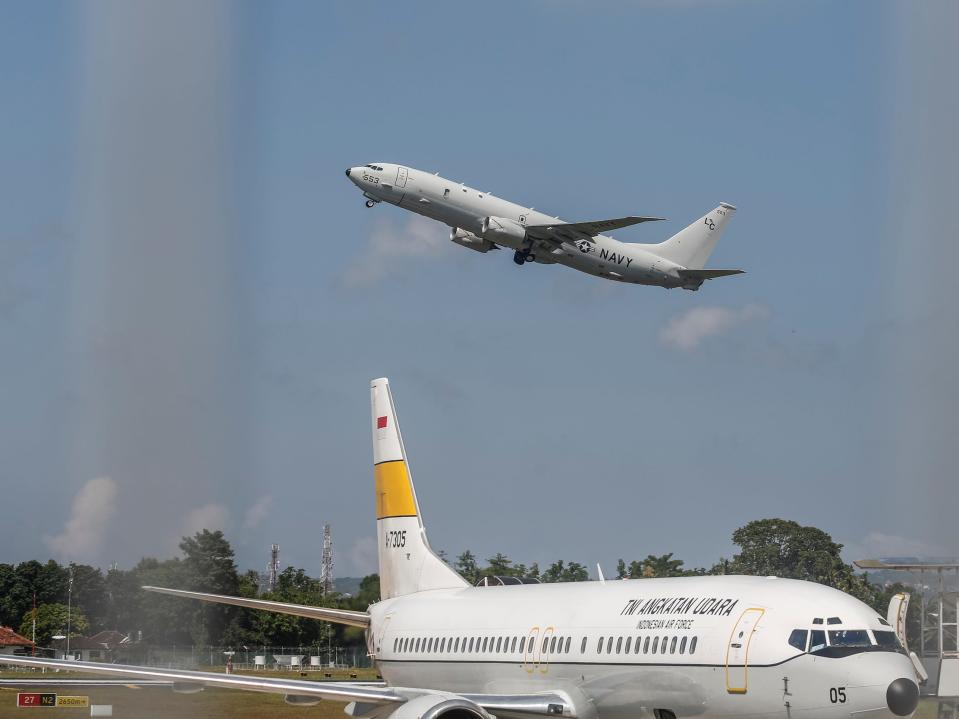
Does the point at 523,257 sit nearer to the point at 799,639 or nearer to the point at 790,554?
the point at 790,554

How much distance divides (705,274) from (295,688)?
155 feet

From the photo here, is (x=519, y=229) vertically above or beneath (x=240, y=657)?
above

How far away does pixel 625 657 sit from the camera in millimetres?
30672

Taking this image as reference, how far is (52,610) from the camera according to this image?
383 feet

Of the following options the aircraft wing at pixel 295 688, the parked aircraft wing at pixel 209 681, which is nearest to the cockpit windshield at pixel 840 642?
the aircraft wing at pixel 295 688

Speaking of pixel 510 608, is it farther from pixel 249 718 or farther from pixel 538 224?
pixel 538 224

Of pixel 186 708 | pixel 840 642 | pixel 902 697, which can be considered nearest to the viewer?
pixel 902 697

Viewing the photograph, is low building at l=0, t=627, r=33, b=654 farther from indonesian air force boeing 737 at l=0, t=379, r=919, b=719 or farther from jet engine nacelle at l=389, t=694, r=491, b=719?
jet engine nacelle at l=389, t=694, r=491, b=719

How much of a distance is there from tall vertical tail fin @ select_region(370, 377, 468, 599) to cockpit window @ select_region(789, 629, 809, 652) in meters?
16.0

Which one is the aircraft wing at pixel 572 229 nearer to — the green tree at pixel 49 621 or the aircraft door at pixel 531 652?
the aircraft door at pixel 531 652

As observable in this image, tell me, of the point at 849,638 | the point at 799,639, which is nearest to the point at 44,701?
the point at 799,639

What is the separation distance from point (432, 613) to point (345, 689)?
8.69 metres

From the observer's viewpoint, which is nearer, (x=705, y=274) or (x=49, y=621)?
(x=705, y=274)

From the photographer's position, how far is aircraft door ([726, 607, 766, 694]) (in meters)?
27.8
